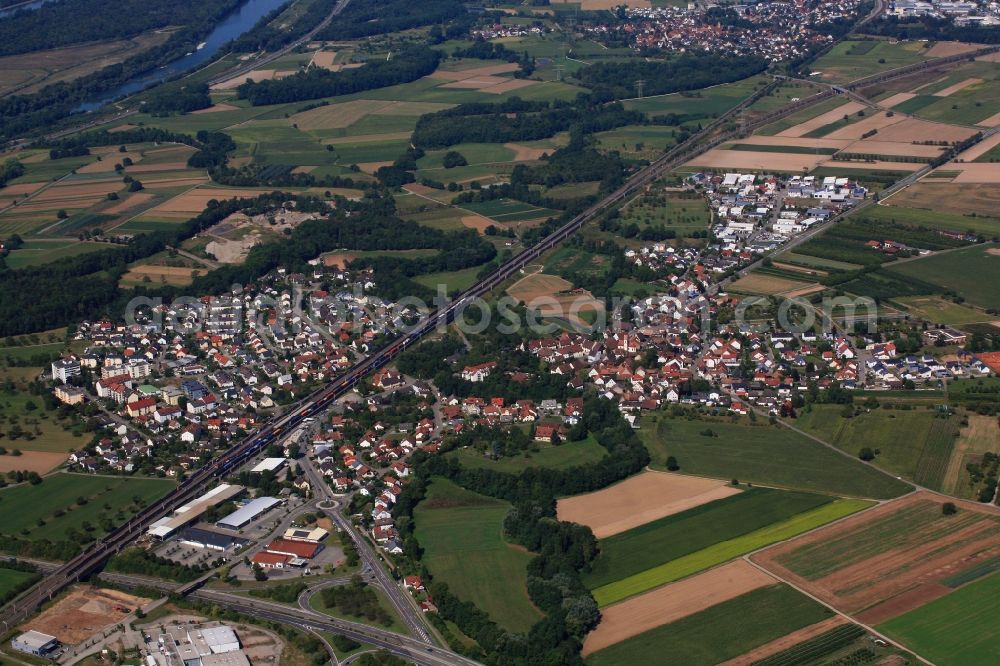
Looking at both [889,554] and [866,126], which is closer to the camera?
[889,554]

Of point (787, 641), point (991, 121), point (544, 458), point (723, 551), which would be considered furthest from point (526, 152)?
point (787, 641)

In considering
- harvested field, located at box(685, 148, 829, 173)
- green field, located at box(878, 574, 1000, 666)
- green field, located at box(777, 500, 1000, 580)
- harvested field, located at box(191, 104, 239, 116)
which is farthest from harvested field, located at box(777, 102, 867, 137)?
green field, located at box(878, 574, 1000, 666)

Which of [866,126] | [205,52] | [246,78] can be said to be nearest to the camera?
[866,126]

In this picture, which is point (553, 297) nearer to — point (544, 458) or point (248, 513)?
point (544, 458)

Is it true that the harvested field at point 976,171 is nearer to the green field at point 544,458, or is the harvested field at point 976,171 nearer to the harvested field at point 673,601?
the green field at point 544,458

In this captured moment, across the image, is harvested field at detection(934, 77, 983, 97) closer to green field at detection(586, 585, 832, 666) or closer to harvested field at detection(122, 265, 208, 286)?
harvested field at detection(122, 265, 208, 286)
